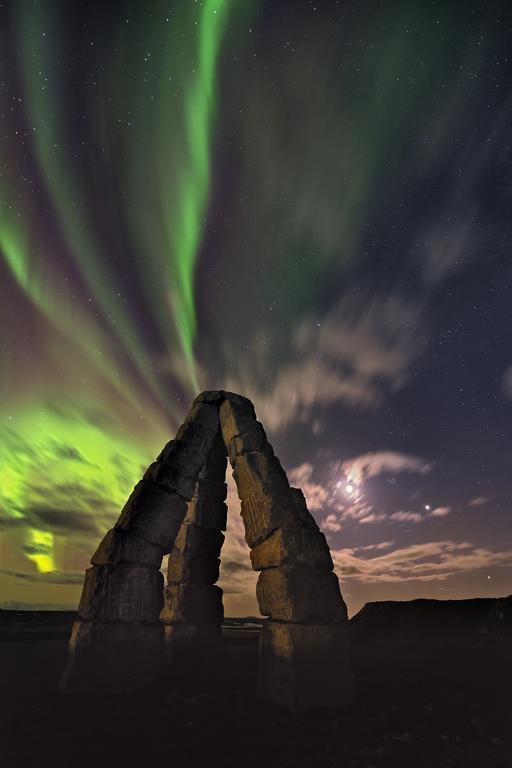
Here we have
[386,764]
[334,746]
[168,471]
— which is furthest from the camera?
[168,471]

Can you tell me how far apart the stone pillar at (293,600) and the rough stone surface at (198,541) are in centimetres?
353

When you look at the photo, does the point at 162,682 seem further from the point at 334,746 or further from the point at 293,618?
the point at 334,746

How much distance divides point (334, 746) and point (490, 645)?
8.79 metres

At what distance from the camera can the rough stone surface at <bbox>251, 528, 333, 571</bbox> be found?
773 cm

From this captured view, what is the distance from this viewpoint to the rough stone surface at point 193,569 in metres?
11.5

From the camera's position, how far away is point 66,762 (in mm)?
5156

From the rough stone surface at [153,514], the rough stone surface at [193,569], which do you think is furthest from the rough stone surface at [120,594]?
the rough stone surface at [193,569]

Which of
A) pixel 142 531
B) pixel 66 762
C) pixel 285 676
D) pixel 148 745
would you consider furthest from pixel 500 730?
pixel 142 531

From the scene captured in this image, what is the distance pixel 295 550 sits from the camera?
777 centimetres

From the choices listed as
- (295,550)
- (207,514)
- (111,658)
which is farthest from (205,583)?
(295,550)

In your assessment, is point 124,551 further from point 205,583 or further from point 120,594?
point 205,583

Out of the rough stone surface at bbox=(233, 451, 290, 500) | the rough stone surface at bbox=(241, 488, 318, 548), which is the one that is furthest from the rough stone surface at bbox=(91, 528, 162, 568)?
the rough stone surface at bbox=(233, 451, 290, 500)

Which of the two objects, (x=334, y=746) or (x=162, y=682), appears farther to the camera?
(x=162, y=682)

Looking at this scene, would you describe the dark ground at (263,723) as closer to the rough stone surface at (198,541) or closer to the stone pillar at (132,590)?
the stone pillar at (132,590)
